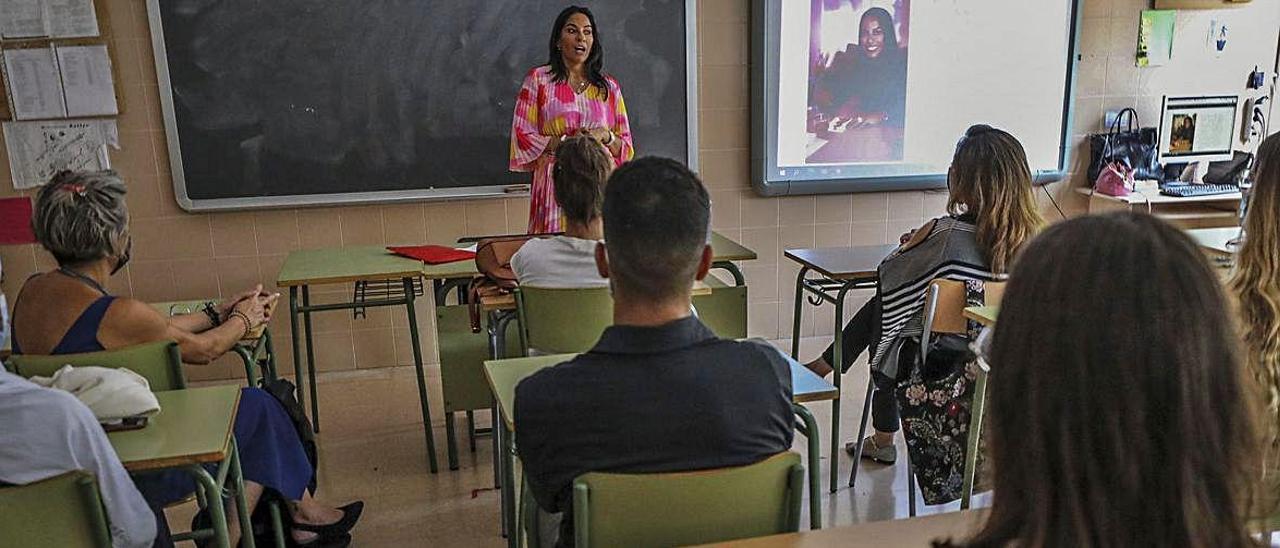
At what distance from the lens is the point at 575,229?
259 cm

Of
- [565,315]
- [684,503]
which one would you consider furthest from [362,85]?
[684,503]

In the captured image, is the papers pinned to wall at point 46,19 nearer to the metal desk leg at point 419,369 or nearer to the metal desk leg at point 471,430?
the metal desk leg at point 419,369

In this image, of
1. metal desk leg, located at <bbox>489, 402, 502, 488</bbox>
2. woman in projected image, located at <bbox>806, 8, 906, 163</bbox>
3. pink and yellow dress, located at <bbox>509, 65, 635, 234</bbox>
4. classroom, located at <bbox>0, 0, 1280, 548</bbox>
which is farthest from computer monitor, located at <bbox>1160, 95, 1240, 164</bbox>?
metal desk leg, located at <bbox>489, 402, 502, 488</bbox>

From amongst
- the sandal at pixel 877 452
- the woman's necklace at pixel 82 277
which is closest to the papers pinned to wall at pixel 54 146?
the woman's necklace at pixel 82 277

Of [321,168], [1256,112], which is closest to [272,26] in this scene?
[321,168]

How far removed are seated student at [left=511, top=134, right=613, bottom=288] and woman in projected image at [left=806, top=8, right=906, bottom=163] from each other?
232 cm

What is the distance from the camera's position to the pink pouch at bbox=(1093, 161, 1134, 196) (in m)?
4.73

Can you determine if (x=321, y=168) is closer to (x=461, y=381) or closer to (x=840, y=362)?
(x=461, y=381)

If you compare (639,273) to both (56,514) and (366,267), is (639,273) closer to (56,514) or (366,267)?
(56,514)

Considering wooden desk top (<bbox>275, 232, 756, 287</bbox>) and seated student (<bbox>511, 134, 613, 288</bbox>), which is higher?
seated student (<bbox>511, 134, 613, 288</bbox>)

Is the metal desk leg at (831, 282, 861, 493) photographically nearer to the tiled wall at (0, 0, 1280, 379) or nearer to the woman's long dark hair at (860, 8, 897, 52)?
the tiled wall at (0, 0, 1280, 379)

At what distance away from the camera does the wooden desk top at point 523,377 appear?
1.83 m

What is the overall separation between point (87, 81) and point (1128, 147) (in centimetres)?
507

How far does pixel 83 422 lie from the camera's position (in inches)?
60.3
